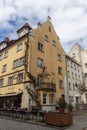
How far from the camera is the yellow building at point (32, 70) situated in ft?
78.2

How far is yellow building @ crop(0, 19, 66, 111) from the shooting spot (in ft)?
A: 78.2

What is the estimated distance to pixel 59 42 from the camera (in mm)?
35406

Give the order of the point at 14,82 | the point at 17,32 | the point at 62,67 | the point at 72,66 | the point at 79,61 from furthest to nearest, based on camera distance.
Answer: the point at 79,61, the point at 72,66, the point at 62,67, the point at 17,32, the point at 14,82

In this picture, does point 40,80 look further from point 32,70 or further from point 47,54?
point 47,54

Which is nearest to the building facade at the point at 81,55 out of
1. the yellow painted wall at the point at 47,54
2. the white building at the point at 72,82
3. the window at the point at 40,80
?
the white building at the point at 72,82

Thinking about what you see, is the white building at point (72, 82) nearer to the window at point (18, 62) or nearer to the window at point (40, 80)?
the window at point (40, 80)

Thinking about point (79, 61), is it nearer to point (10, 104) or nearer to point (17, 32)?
point (17, 32)

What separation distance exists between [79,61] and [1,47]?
77.4 feet

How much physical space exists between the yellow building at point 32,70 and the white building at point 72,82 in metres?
2.49

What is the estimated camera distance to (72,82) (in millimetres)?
36750

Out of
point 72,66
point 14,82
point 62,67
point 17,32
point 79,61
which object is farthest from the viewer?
point 79,61

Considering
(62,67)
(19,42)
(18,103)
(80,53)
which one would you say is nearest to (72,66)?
(62,67)

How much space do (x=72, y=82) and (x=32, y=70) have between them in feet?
50.8

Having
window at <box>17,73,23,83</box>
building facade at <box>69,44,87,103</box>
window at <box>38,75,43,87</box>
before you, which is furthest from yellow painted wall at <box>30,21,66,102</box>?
building facade at <box>69,44,87,103</box>
